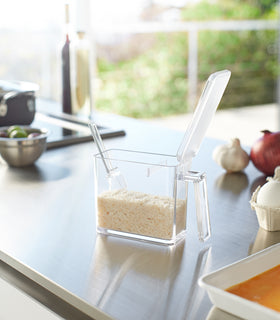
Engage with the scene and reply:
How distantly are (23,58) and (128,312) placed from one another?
3016 millimetres

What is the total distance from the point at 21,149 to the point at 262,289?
788mm

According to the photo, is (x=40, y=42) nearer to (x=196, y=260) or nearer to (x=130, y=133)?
(x=130, y=133)

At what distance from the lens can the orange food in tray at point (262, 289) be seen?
0.66 metres

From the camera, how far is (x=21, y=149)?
1.31m

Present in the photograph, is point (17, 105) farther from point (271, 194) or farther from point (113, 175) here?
point (271, 194)

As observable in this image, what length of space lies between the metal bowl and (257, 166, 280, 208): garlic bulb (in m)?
0.61

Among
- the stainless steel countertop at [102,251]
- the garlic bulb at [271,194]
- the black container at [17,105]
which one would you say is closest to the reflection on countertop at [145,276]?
the stainless steel countertop at [102,251]

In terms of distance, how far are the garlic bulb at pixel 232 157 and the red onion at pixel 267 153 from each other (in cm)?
3

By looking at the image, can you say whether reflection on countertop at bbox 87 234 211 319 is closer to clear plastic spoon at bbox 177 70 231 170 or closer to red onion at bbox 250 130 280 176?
clear plastic spoon at bbox 177 70 231 170

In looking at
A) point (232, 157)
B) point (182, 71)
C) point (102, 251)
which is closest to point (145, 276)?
point (102, 251)

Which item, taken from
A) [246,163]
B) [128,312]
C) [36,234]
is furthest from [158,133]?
[128,312]

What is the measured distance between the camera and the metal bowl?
1.30 meters

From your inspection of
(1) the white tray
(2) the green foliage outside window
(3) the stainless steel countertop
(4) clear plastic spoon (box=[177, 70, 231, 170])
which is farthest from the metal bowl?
(2) the green foliage outside window

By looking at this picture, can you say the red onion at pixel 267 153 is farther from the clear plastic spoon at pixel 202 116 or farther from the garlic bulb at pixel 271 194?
the clear plastic spoon at pixel 202 116
